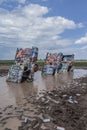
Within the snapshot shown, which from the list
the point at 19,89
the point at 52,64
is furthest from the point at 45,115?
the point at 52,64

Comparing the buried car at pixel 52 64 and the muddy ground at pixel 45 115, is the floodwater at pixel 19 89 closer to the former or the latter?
the muddy ground at pixel 45 115

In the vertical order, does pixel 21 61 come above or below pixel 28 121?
above

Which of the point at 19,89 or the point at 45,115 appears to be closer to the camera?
the point at 45,115

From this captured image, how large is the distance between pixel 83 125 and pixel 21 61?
20568 mm

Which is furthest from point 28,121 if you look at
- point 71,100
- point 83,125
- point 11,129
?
point 71,100

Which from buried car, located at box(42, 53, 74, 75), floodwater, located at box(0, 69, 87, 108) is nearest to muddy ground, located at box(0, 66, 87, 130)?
floodwater, located at box(0, 69, 87, 108)

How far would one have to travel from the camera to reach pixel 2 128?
10086 millimetres

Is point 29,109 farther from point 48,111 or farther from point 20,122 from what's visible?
point 20,122

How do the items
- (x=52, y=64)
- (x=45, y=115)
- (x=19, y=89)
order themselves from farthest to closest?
(x=52, y=64), (x=19, y=89), (x=45, y=115)

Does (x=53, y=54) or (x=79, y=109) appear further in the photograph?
(x=53, y=54)

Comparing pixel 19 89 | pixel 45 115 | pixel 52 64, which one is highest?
pixel 52 64

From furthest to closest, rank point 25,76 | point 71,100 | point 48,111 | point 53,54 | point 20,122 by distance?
point 53,54
point 25,76
point 71,100
point 48,111
point 20,122

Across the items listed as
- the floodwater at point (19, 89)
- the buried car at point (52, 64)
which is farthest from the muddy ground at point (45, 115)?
the buried car at point (52, 64)

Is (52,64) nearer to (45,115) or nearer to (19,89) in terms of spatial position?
(19,89)
